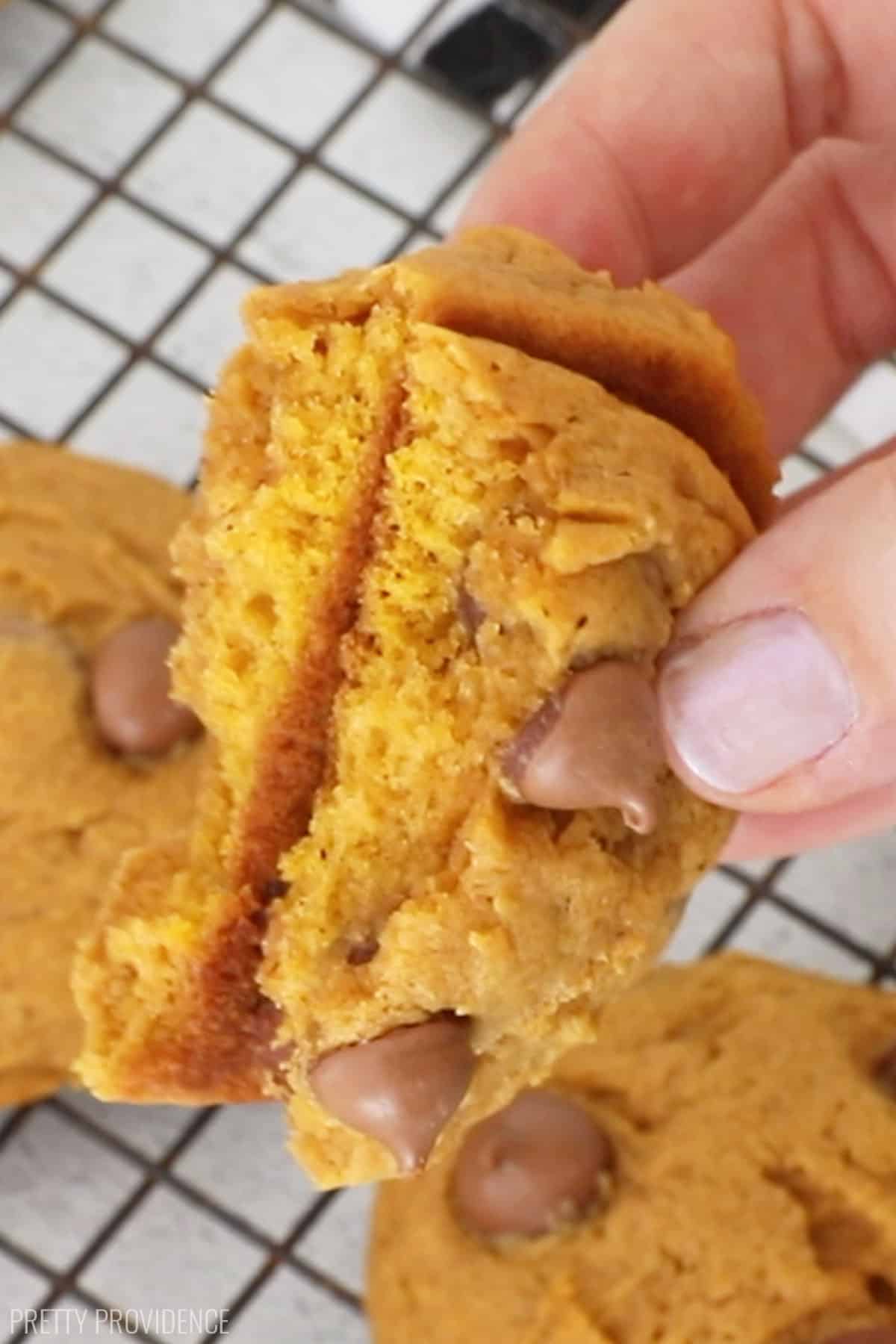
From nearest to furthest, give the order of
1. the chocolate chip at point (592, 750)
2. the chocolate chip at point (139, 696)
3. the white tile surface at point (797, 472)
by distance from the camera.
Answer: the chocolate chip at point (592, 750) → the chocolate chip at point (139, 696) → the white tile surface at point (797, 472)

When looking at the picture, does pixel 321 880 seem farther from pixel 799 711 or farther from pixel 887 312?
pixel 887 312

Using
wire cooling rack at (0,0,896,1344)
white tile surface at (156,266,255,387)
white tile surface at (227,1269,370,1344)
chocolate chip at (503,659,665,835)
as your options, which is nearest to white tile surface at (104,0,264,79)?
wire cooling rack at (0,0,896,1344)

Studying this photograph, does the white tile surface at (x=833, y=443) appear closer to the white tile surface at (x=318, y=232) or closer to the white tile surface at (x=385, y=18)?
the white tile surface at (x=318, y=232)

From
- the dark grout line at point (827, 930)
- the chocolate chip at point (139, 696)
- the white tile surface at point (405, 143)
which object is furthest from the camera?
the white tile surface at point (405, 143)

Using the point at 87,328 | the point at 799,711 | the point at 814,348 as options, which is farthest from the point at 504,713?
the point at 87,328

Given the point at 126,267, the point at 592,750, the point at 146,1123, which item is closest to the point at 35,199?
the point at 126,267

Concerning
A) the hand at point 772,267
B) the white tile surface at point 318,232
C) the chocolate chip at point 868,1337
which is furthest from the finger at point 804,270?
the chocolate chip at point 868,1337

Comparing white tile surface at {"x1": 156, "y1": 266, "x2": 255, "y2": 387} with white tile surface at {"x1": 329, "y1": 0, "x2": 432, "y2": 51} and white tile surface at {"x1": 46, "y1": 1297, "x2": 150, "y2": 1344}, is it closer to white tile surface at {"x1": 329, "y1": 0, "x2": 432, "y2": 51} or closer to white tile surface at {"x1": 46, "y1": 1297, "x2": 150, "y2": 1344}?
white tile surface at {"x1": 329, "y1": 0, "x2": 432, "y2": 51}
